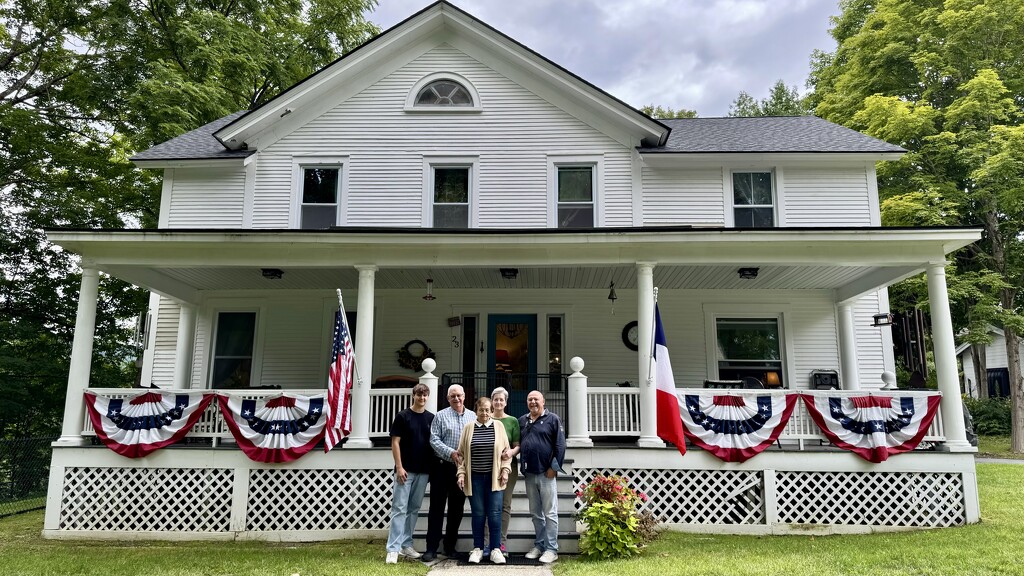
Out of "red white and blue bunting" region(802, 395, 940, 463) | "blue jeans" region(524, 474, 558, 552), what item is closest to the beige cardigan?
"blue jeans" region(524, 474, 558, 552)

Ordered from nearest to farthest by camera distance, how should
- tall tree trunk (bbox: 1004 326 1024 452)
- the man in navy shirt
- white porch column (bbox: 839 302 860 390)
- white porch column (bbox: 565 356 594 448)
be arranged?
the man in navy shirt → white porch column (bbox: 565 356 594 448) → white porch column (bbox: 839 302 860 390) → tall tree trunk (bbox: 1004 326 1024 452)

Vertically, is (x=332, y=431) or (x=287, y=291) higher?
(x=287, y=291)

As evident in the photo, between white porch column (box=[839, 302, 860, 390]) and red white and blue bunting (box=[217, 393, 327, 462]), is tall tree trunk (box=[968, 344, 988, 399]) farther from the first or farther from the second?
red white and blue bunting (box=[217, 393, 327, 462])

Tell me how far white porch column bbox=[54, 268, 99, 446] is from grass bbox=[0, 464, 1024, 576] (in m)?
1.34

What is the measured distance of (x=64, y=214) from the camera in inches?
652

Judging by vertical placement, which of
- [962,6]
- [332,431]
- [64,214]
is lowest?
[332,431]

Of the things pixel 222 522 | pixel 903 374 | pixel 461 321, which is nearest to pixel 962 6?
pixel 903 374

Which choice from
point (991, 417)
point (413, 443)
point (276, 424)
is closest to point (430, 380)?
point (413, 443)

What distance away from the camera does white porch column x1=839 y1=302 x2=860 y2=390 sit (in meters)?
10.6

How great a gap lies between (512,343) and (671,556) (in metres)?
5.43

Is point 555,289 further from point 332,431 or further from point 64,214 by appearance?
point 64,214

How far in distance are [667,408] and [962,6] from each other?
16.9m

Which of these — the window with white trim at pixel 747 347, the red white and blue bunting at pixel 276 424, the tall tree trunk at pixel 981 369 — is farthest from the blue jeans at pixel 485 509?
the tall tree trunk at pixel 981 369

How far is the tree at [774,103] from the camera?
28.8 metres
